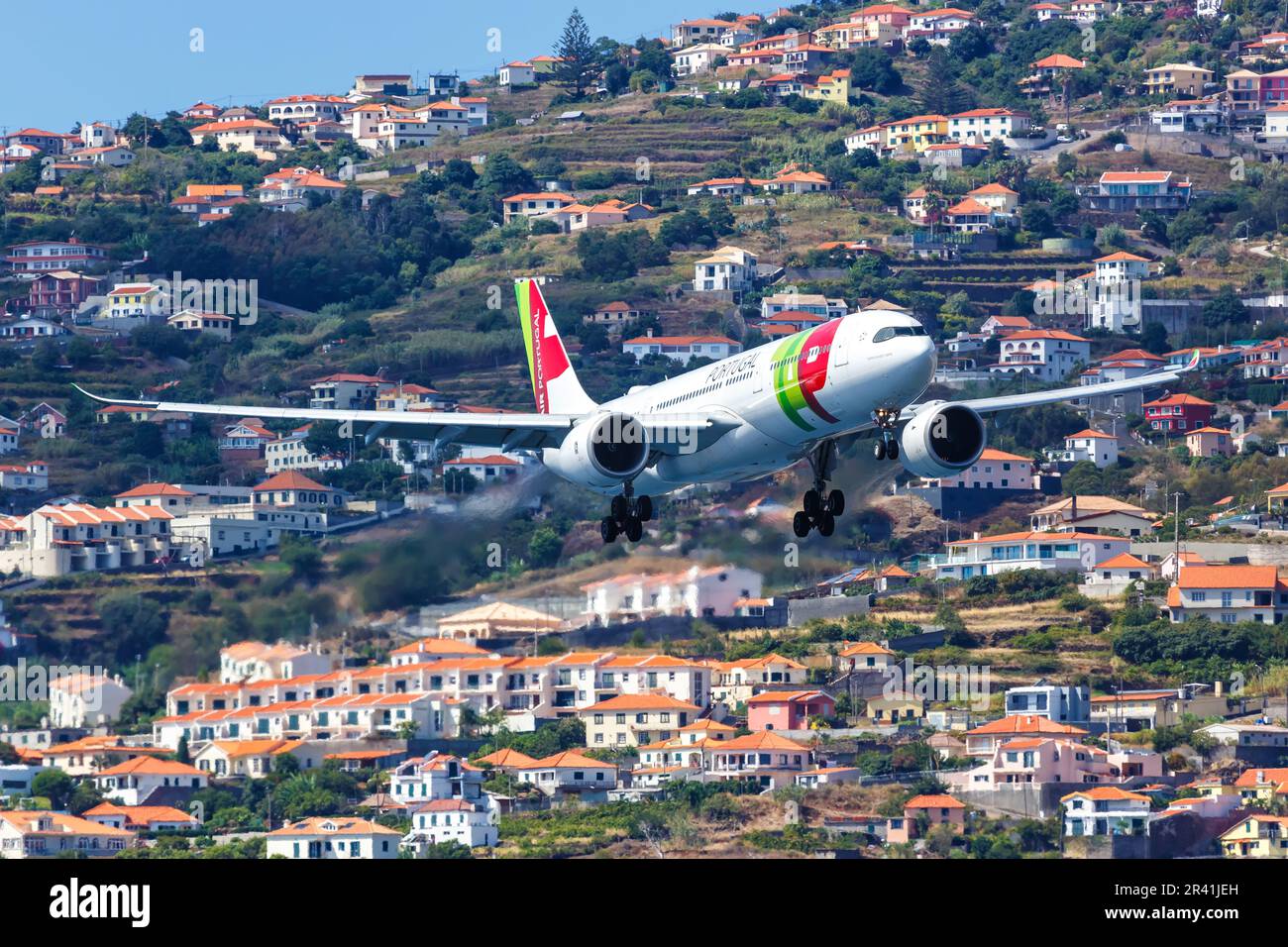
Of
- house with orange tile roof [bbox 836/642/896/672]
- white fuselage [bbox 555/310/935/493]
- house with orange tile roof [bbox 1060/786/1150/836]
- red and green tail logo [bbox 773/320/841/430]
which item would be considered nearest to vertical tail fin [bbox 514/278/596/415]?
white fuselage [bbox 555/310/935/493]

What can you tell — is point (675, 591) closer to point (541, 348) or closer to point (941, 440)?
point (541, 348)

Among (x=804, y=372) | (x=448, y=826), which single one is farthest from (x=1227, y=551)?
(x=804, y=372)

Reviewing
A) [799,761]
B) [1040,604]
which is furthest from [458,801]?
[1040,604]

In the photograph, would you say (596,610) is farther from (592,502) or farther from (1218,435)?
(1218,435)

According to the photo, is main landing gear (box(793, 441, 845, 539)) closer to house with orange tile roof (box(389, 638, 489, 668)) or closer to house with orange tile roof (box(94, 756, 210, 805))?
house with orange tile roof (box(389, 638, 489, 668))

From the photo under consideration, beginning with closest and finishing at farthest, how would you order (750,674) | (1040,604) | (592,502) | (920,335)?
(920,335), (592,502), (750,674), (1040,604)

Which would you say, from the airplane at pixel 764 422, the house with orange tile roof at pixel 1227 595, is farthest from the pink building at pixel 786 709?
the airplane at pixel 764 422
